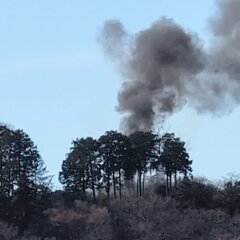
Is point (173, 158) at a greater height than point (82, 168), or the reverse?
point (173, 158)

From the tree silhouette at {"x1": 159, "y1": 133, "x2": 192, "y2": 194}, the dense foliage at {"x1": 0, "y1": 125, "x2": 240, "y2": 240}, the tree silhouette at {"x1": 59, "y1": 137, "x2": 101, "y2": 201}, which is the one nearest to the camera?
the dense foliage at {"x1": 0, "y1": 125, "x2": 240, "y2": 240}

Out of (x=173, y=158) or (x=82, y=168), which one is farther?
(x=173, y=158)

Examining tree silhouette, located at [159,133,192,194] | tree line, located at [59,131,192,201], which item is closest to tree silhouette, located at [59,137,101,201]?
tree line, located at [59,131,192,201]

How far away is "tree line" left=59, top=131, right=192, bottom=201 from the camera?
310 ft

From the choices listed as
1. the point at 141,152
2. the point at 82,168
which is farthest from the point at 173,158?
the point at 82,168

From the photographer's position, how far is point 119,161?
3794 inches

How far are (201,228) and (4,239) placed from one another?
1598 centimetres

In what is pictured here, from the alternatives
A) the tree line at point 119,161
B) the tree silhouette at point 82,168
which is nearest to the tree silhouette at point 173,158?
the tree line at point 119,161

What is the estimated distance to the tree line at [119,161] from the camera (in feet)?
310

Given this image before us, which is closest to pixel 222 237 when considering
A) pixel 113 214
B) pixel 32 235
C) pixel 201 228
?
pixel 201 228

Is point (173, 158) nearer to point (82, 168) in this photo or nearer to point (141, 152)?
point (141, 152)

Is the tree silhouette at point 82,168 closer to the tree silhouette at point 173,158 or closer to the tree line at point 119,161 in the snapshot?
the tree line at point 119,161

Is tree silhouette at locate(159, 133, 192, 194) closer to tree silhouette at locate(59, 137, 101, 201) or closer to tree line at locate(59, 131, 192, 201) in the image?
tree line at locate(59, 131, 192, 201)

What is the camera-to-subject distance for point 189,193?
9306 cm
